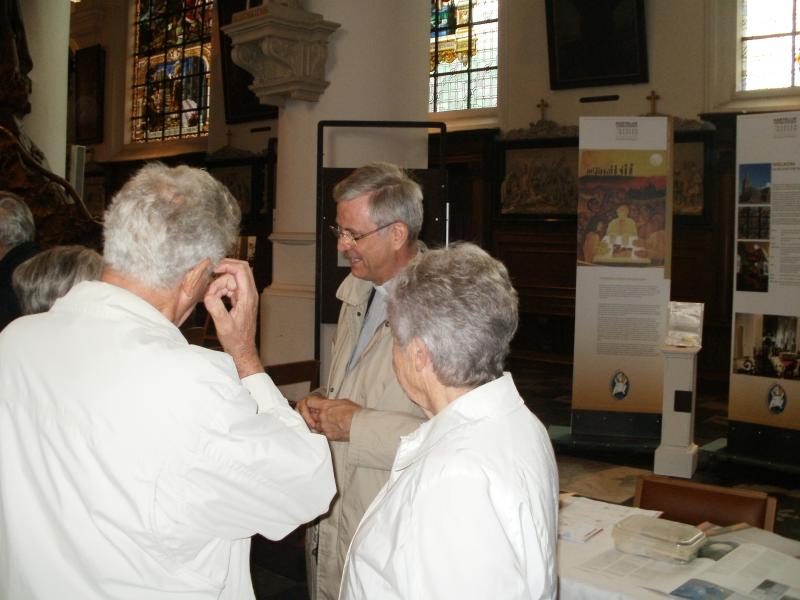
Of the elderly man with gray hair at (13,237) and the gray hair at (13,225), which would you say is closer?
the elderly man with gray hair at (13,237)

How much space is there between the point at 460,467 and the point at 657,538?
1002 millimetres

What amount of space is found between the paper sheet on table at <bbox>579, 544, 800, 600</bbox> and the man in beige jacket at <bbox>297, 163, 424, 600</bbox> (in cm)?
56

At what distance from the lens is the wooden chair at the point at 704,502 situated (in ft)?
7.72

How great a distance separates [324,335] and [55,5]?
13.2ft

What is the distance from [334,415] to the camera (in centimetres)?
193

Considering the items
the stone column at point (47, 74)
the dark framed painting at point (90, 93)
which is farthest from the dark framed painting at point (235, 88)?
the stone column at point (47, 74)

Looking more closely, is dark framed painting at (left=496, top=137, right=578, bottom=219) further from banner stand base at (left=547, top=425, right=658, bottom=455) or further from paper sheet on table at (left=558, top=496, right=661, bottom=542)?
paper sheet on table at (left=558, top=496, right=661, bottom=542)

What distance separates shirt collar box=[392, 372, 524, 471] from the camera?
127 centimetres

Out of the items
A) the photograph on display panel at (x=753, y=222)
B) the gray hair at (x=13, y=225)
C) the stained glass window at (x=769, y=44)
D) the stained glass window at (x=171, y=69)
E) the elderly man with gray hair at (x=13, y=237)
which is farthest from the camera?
the stained glass window at (x=171, y=69)

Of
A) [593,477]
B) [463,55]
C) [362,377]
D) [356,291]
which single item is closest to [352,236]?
[356,291]

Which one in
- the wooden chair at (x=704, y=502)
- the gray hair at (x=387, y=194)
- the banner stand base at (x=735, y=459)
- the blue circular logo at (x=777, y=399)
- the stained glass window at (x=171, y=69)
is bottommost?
the banner stand base at (x=735, y=459)

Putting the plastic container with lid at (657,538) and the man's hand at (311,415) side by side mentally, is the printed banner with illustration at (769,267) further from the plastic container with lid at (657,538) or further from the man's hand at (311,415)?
the man's hand at (311,415)

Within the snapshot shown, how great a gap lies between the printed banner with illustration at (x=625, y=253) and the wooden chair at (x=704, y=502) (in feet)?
10.9

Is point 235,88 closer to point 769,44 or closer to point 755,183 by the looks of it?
point 769,44
